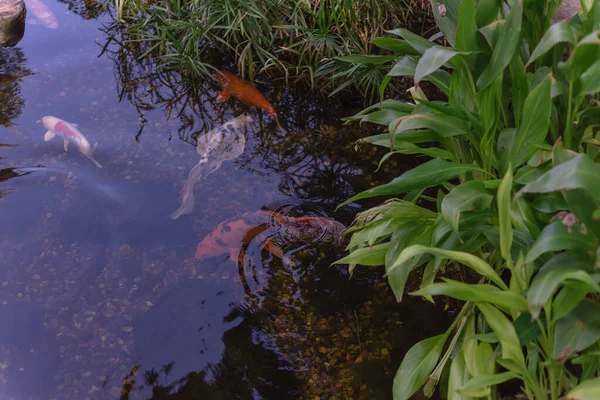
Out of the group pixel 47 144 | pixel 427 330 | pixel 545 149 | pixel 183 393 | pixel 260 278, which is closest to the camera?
pixel 545 149

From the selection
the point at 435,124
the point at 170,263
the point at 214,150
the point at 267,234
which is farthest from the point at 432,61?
the point at 214,150

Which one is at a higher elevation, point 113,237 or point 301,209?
point 301,209

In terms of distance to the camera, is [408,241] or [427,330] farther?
[427,330]

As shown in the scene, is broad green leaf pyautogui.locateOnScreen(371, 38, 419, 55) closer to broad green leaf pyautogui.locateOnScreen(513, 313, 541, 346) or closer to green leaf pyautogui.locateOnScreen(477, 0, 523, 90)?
green leaf pyautogui.locateOnScreen(477, 0, 523, 90)

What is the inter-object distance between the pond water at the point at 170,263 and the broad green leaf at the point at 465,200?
81 cm

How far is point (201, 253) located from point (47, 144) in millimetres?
1289

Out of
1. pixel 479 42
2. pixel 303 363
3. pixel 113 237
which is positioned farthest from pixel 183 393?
pixel 479 42

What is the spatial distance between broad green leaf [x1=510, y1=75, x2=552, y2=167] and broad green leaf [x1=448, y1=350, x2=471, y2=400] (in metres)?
0.69

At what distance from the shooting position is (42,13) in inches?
166

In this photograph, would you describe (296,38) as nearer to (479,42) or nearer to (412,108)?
(412,108)

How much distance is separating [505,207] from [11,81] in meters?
3.42

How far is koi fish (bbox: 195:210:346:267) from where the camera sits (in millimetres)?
2564

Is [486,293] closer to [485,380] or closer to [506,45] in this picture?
[485,380]

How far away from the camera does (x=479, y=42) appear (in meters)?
1.84
